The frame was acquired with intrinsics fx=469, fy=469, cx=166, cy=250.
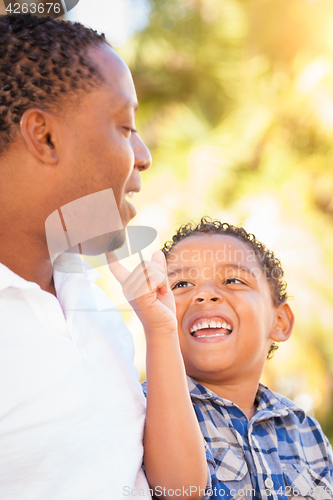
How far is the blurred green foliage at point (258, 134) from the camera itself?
3.22 m

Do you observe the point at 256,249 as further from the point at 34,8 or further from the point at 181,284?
the point at 34,8

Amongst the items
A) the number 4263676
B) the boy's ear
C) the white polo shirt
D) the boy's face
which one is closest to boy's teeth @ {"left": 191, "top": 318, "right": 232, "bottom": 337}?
the boy's face

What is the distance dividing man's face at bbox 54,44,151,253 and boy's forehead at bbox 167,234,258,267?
47 cm

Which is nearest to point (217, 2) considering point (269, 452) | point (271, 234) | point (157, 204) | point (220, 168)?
point (220, 168)

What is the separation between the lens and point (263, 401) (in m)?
1.13

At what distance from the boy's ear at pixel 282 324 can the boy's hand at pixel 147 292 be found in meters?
0.57

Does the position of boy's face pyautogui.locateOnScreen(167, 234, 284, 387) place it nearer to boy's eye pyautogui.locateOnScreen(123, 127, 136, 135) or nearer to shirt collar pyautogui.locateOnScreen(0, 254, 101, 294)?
shirt collar pyautogui.locateOnScreen(0, 254, 101, 294)

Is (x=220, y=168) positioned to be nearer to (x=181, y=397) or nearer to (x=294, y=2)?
(x=294, y=2)

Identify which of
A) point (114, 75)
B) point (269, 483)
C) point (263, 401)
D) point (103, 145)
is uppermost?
point (114, 75)

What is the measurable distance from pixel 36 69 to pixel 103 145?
0.13 m

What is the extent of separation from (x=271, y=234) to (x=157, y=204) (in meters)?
0.79

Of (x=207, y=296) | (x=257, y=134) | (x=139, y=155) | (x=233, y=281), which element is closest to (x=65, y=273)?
(x=139, y=155)

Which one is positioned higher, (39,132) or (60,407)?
(39,132)

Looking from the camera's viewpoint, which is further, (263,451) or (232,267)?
(232,267)
